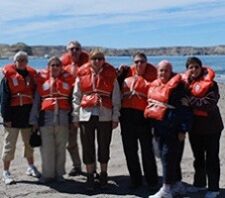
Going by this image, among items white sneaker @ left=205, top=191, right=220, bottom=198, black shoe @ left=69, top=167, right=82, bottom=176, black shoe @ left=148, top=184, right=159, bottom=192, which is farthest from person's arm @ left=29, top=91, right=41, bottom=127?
white sneaker @ left=205, top=191, right=220, bottom=198

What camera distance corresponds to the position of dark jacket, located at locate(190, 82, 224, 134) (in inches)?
315

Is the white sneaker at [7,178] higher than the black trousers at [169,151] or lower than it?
lower

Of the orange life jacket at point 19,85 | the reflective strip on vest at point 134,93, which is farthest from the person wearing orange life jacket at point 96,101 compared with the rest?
the orange life jacket at point 19,85

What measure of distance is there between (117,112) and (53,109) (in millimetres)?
973

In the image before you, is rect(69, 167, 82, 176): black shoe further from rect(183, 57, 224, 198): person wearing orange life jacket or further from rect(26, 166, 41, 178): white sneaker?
rect(183, 57, 224, 198): person wearing orange life jacket

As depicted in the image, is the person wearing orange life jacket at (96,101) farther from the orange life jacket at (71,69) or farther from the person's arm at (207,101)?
the person's arm at (207,101)

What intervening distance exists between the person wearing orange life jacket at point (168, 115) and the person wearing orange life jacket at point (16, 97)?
6.37 feet

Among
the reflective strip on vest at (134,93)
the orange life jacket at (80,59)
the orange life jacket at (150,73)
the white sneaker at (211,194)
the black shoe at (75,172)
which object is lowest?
the white sneaker at (211,194)

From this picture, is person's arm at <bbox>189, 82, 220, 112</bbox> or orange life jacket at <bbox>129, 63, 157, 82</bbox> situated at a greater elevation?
orange life jacket at <bbox>129, 63, 157, 82</bbox>

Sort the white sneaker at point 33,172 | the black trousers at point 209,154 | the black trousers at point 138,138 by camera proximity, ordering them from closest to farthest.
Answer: the black trousers at point 209,154 → the black trousers at point 138,138 → the white sneaker at point 33,172

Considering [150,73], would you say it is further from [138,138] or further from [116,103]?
[138,138]

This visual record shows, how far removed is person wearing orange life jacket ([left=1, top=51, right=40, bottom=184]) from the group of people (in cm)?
1

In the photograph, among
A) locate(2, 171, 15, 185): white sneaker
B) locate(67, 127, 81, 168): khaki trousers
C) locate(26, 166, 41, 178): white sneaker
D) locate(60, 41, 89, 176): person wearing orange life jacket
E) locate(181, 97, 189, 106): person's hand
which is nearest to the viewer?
locate(181, 97, 189, 106): person's hand

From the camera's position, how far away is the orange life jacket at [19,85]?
352 inches
